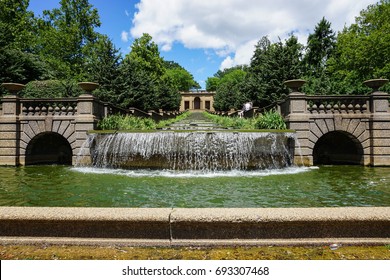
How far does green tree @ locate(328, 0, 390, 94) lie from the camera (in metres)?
31.2

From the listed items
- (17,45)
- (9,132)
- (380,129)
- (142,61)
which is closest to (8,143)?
(9,132)

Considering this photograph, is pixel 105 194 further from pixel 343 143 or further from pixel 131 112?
pixel 131 112

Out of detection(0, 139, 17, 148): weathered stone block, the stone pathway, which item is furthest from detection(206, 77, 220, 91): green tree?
detection(0, 139, 17, 148): weathered stone block

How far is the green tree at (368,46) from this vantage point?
31.2m

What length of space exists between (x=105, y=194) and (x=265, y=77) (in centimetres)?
1989

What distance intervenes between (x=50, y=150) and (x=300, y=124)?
44.1ft

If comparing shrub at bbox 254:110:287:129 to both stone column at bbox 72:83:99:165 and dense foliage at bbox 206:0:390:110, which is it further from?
stone column at bbox 72:83:99:165

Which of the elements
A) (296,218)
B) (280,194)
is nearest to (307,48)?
(280,194)

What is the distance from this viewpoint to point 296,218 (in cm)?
364

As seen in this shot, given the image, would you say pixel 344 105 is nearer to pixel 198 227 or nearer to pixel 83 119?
pixel 83 119

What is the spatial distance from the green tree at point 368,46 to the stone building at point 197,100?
63032mm

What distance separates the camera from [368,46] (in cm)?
3228

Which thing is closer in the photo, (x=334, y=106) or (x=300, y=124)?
(x=300, y=124)

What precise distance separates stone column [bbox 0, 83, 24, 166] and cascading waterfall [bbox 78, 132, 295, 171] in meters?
5.34
